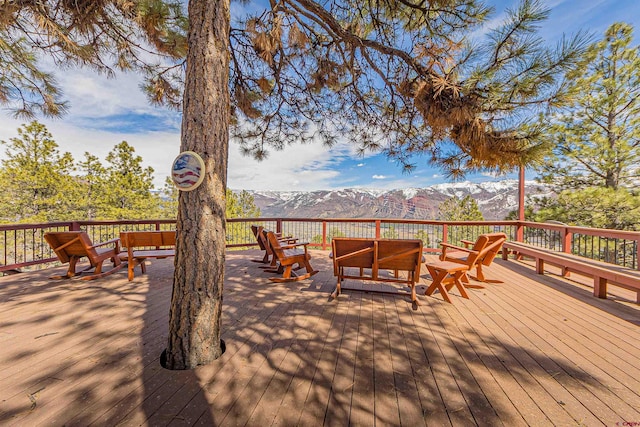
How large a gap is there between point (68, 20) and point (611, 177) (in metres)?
15.0

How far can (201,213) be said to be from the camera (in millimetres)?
1764

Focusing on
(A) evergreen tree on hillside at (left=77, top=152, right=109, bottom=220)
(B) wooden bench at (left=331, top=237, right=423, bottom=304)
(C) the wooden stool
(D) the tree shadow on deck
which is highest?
(A) evergreen tree on hillside at (left=77, top=152, right=109, bottom=220)

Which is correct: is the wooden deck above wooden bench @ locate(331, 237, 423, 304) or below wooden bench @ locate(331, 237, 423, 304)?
below

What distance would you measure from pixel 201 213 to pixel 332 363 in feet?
4.76

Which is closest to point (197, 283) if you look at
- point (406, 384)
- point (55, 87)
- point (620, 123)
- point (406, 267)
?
point (406, 384)

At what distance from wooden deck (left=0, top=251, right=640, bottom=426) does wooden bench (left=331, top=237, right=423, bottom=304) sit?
414 millimetres

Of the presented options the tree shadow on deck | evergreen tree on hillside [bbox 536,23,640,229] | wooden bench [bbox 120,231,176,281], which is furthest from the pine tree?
evergreen tree on hillside [bbox 536,23,640,229]

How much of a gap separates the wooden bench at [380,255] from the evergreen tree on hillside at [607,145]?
8685 millimetres

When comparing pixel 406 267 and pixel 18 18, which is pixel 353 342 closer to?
pixel 406 267

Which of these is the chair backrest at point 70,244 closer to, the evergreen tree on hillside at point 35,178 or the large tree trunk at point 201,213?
the large tree trunk at point 201,213

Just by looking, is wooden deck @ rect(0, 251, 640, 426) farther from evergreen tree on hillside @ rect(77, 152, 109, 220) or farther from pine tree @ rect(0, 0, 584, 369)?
evergreen tree on hillside @ rect(77, 152, 109, 220)

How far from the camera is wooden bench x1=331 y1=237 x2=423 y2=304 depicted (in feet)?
9.71

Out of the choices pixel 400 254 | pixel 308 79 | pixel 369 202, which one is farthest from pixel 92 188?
pixel 369 202

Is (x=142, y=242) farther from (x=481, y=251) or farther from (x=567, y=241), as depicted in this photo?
(x=567, y=241)
